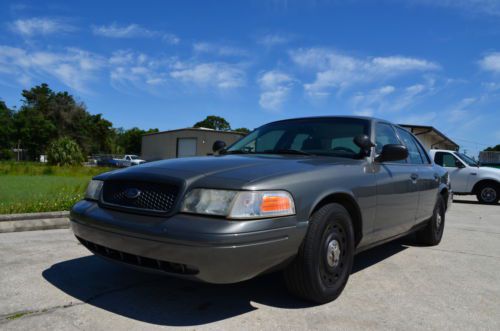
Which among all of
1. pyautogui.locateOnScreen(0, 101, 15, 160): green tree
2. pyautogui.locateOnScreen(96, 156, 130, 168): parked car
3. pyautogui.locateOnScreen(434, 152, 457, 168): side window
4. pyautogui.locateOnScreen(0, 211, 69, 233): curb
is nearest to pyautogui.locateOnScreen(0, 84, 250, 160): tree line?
pyautogui.locateOnScreen(0, 101, 15, 160): green tree

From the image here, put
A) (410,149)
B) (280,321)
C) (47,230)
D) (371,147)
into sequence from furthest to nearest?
(47,230)
(410,149)
(371,147)
(280,321)

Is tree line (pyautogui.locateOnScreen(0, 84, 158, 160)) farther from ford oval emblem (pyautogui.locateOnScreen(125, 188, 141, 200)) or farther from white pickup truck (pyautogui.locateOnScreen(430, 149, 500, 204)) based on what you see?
ford oval emblem (pyautogui.locateOnScreen(125, 188, 141, 200))

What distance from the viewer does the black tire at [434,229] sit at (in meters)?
5.21

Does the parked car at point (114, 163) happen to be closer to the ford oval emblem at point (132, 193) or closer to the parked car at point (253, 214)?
the parked car at point (253, 214)

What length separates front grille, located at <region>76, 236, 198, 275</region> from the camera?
2.53 m

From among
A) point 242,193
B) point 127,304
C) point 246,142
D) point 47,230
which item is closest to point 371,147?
point 246,142

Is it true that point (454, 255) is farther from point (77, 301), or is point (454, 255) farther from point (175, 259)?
point (77, 301)

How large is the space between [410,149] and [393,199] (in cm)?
122

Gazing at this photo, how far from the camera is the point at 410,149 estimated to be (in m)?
4.81

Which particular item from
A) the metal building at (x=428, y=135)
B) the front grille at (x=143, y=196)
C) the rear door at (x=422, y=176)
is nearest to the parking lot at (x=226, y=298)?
the rear door at (x=422, y=176)

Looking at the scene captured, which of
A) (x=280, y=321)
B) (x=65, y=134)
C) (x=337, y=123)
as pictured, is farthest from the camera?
(x=65, y=134)

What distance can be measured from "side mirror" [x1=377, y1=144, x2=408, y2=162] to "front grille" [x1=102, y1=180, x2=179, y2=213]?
193 centimetres

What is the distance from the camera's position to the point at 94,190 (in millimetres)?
3195

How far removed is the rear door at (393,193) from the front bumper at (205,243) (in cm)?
125
